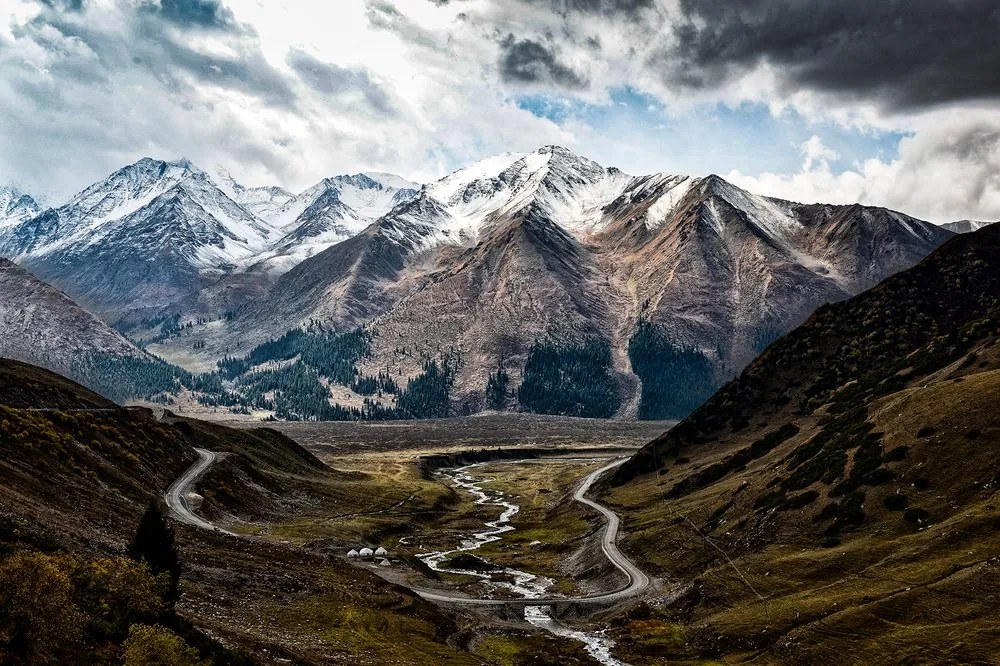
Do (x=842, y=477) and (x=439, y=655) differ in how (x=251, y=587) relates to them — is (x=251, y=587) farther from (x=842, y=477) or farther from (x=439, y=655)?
(x=842, y=477)

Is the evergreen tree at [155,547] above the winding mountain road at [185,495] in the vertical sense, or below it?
above

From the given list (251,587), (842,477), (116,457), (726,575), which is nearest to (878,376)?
(842,477)

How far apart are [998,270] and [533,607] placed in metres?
159

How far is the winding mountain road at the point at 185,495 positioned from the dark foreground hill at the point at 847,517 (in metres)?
62.2

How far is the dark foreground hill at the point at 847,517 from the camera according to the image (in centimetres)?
6088

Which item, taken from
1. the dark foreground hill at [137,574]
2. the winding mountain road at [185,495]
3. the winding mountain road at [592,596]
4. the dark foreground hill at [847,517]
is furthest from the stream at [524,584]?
the winding mountain road at [185,495]

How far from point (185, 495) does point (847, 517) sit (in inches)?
3854

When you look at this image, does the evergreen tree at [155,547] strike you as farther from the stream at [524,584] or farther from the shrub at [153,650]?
the stream at [524,584]

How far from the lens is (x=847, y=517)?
83.9 metres

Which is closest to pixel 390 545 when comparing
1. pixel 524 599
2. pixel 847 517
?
pixel 524 599

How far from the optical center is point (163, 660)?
3938cm

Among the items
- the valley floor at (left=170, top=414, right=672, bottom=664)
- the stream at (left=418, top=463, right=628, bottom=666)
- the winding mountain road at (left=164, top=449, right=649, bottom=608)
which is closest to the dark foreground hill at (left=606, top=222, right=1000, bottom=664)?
the winding mountain road at (left=164, top=449, right=649, bottom=608)

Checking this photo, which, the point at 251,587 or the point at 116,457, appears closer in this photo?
the point at 251,587

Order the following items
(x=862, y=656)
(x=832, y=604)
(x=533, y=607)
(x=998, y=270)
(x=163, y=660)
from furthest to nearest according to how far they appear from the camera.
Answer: (x=998, y=270) < (x=533, y=607) < (x=832, y=604) < (x=862, y=656) < (x=163, y=660)
